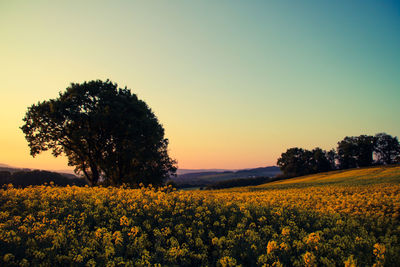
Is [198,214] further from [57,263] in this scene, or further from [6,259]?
[6,259]

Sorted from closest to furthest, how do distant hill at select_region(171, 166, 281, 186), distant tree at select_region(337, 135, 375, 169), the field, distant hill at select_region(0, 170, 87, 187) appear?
1. the field
2. distant hill at select_region(0, 170, 87, 187)
3. distant tree at select_region(337, 135, 375, 169)
4. distant hill at select_region(171, 166, 281, 186)

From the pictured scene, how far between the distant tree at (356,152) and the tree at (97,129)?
94951 mm

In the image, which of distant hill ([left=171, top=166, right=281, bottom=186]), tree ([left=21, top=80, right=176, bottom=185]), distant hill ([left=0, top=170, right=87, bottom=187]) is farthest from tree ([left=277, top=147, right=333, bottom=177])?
distant hill ([left=0, top=170, right=87, bottom=187])

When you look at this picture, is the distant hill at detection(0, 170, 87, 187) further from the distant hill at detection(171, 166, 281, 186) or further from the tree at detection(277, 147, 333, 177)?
the tree at detection(277, 147, 333, 177)

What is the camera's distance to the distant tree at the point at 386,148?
106 m

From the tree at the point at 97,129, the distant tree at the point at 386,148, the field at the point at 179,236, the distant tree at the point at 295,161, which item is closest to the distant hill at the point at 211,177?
the distant tree at the point at 295,161

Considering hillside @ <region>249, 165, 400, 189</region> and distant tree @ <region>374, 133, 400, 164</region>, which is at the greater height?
distant tree @ <region>374, 133, 400, 164</region>

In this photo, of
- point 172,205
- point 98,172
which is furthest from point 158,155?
point 172,205

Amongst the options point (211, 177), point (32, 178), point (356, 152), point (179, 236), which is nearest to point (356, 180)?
point (179, 236)

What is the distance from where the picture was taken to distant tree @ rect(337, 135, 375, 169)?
98.0 meters

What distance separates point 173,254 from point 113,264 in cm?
150

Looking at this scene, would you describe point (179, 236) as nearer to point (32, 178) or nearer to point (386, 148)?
point (32, 178)

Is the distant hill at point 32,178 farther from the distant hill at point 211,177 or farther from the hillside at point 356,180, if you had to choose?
the distant hill at point 211,177

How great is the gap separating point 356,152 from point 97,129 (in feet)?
348
